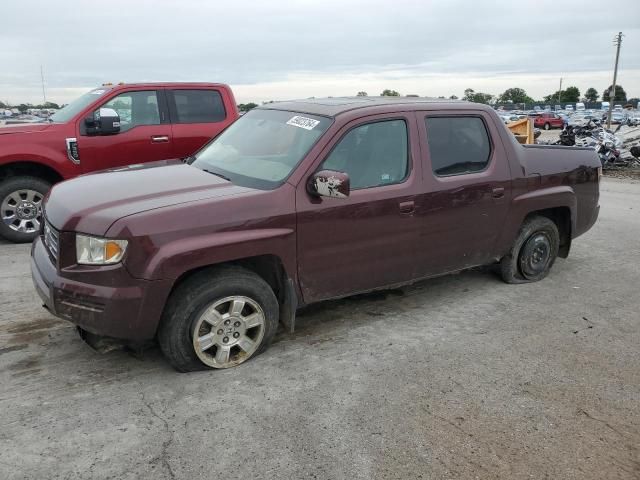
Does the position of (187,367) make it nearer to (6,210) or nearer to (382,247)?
(382,247)

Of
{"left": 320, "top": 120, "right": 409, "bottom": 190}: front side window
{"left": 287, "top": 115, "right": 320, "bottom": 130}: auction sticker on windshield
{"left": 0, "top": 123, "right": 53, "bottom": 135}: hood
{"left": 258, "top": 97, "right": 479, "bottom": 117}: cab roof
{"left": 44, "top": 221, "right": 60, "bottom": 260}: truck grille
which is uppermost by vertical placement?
{"left": 258, "top": 97, "right": 479, "bottom": 117}: cab roof

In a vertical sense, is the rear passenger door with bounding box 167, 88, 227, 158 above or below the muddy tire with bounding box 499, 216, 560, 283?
above

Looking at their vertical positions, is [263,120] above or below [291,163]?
above

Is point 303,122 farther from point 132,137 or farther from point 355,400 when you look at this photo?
point 132,137

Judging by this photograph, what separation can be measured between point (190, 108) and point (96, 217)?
15.1 ft

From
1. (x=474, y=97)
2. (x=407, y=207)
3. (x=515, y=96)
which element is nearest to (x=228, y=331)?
(x=407, y=207)

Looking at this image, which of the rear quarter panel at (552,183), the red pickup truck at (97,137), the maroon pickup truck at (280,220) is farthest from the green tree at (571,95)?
the maroon pickup truck at (280,220)

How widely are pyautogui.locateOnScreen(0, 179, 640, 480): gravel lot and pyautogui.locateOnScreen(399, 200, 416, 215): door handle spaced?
3.06ft

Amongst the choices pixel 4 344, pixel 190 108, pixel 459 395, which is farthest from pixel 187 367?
pixel 190 108

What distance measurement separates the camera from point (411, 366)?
3748mm

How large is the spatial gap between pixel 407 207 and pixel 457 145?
0.86m

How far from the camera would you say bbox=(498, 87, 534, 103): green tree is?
104m

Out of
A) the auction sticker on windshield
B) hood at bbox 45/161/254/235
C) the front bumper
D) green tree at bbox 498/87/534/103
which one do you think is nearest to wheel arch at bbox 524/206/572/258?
the auction sticker on windshield

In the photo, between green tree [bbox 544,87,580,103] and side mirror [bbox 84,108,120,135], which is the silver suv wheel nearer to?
side mirror [bbox 84,108,120,135]
